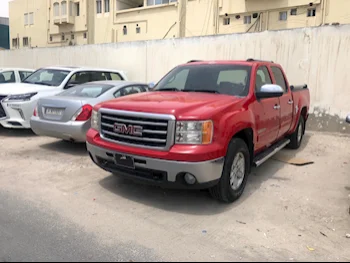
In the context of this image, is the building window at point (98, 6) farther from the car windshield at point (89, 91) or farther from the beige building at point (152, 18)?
the car windshield at point (89, 91)

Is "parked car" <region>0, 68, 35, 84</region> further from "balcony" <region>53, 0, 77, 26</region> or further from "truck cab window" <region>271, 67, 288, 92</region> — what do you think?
"balcony" <region>53, 0, 77, 26</region>

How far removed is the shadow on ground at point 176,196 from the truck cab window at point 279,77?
1.79 meters

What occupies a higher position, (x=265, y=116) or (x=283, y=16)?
(x=283, y=16)

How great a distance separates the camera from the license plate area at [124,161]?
3850 mm

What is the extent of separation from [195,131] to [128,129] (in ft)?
2.73

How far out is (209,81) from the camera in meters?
4.93

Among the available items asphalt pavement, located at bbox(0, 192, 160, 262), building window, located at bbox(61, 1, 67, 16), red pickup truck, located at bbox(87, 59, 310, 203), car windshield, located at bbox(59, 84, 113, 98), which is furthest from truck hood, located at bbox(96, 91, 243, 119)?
building window, located at bbox(61, 1, 67, 16)

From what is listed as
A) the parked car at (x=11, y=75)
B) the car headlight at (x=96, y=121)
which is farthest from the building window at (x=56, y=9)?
the car headlight at (x=96, y=121)

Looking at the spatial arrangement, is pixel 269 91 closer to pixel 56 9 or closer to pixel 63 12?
pixel 63 12

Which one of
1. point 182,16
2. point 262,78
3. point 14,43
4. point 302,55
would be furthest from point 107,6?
point 262,78

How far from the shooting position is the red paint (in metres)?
3.61

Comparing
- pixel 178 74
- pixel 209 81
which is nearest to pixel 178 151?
pixel 209 81

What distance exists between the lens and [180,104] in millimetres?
3863

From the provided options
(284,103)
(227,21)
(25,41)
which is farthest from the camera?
(25,41)
